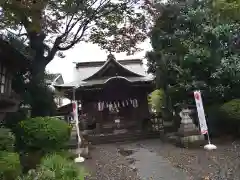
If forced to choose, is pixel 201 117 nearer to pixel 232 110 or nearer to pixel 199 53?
pixel 232 110

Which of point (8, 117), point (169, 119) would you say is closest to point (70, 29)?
point (8, 117)

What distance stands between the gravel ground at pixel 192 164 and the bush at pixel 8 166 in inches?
103

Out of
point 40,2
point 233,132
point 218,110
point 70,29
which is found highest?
point 70,29

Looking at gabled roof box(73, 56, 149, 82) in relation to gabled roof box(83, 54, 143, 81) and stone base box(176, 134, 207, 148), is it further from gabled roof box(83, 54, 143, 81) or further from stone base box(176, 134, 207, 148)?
stone base box(176, 134, 207, 148)

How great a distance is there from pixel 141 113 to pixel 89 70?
325 inches

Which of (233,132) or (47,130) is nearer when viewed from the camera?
(47,130)

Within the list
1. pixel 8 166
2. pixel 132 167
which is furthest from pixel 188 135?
pixel 8 166

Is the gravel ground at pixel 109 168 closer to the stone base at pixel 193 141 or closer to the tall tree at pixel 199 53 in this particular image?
the stone base at pixel 193 141

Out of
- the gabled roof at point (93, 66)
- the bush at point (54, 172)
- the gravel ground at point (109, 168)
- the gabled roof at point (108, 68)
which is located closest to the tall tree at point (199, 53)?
the gravel ground at point (109, 168)

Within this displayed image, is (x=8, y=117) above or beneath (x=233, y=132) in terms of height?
above

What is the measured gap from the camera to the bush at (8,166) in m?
6.10

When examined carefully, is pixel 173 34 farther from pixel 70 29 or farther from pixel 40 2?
pixel 40 2

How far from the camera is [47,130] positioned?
9500 mm

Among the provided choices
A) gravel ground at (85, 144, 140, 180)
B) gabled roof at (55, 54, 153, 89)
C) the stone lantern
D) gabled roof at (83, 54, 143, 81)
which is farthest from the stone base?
gabled roof at (83, 54, 143, 81)
